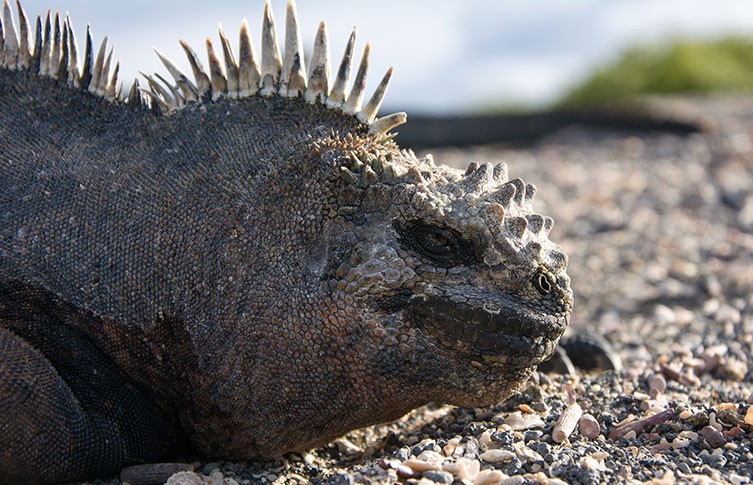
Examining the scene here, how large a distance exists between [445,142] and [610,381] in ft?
28.9

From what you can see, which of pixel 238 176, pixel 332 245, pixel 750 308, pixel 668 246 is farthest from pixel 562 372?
pixel 668 246

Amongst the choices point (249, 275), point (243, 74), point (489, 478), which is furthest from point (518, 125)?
point (489, 478)

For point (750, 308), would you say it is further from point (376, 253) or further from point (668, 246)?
point (376, 253)

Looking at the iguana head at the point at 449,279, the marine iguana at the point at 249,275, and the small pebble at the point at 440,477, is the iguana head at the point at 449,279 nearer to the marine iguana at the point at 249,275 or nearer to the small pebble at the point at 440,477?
the marine iguana at the point at 249,275

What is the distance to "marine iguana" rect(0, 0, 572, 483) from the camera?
345cm

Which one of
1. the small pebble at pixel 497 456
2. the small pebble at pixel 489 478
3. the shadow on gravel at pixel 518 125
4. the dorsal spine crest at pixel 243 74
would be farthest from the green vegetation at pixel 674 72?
the small pebble at pixel 489 478

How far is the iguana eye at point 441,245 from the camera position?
346 centimetres

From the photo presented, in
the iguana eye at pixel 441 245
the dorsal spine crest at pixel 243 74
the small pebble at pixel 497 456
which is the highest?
the dorsal spine crest at pixel 243 74

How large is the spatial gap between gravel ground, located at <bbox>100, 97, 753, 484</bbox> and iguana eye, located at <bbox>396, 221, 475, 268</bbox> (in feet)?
2.59

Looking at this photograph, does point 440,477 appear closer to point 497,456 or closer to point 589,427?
point 497,456

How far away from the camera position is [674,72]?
24906 millimetres

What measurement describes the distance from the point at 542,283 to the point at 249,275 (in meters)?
1.21

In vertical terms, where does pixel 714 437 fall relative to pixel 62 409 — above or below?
below

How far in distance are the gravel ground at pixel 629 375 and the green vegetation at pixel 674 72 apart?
516 inches
